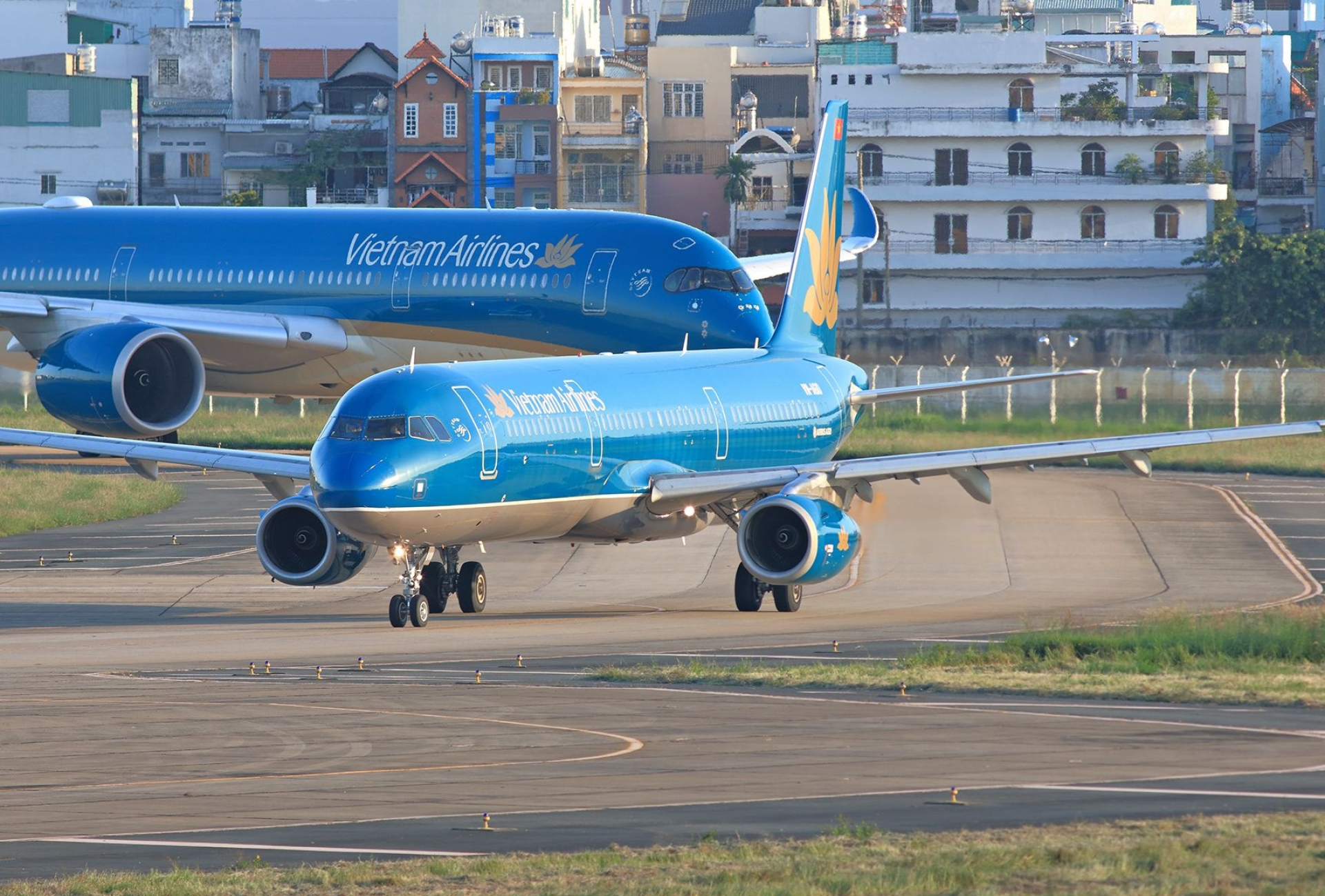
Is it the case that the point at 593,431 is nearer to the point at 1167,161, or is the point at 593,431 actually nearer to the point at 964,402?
the point at 964,402

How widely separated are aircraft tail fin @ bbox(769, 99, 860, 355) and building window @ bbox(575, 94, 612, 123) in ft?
231

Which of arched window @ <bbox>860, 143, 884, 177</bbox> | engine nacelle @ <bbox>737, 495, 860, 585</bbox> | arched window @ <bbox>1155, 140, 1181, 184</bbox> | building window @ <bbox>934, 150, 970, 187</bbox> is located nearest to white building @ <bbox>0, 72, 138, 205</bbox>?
arched window @ <bbox>860, 143, 884, 177</bbox>

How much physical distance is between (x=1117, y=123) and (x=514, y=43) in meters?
33.7

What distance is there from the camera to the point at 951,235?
329 ft

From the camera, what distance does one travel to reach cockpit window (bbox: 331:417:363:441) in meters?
26.8

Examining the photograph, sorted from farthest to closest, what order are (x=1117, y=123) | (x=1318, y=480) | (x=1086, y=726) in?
(x=1117, y=123), (x=1318, y=480), (x=1086, y=726)

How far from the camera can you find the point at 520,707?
797 inches

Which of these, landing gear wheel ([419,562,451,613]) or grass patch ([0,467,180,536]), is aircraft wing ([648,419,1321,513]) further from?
grass patch ([0,467,180,536])

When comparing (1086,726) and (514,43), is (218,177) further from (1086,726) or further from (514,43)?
(1086,726)

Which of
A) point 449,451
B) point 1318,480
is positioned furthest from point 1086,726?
point 1318,480

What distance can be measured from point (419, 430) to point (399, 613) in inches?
109

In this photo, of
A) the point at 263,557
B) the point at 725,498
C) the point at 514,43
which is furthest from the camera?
the point at 514,43

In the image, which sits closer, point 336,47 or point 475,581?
point 475,581

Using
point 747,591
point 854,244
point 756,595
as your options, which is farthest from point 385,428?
point 854,244
